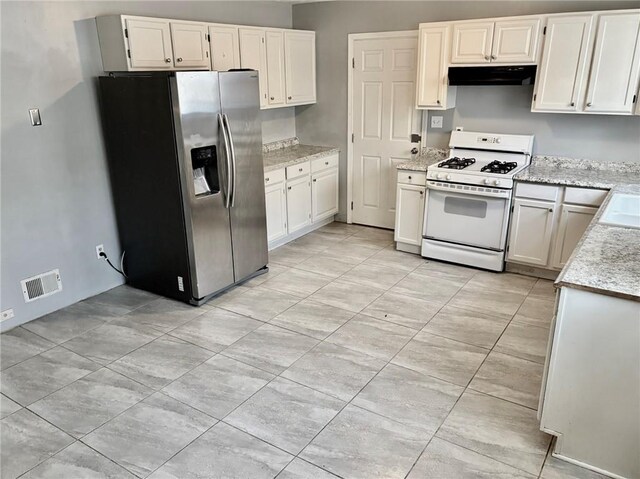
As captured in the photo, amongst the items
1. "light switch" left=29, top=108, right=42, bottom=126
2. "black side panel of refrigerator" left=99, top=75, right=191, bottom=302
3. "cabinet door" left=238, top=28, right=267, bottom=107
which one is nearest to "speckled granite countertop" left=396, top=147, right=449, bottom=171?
"cabinet door" left=238, top=28, right=267, bottom=107

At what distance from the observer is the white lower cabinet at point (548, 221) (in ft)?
12.3

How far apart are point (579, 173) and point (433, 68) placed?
1604mm

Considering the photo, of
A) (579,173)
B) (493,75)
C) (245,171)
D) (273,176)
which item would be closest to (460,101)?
(493,75)

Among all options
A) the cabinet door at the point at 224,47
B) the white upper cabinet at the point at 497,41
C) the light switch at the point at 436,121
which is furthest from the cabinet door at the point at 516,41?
the cabinet door at the point at 224,47

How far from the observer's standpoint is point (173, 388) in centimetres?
275

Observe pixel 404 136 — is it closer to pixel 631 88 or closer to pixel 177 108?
pixel 631 88

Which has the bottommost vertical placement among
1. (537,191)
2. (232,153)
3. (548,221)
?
(548,221)

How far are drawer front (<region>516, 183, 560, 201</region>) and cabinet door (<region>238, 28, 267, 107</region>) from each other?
102 inches

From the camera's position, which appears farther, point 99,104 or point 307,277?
point 307,277

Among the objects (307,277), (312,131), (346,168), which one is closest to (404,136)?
(346,168)

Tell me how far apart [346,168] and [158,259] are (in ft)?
8.53

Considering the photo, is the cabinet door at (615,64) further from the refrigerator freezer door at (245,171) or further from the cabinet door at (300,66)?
the cabinet door at (300,66)

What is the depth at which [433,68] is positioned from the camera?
14.5 feet

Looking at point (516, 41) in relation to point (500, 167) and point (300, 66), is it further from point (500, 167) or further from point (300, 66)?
point (300, 66)
